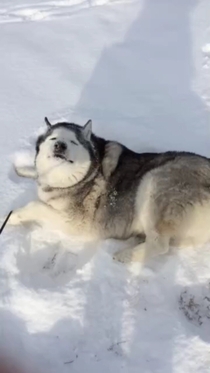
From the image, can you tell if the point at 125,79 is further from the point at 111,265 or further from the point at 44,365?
the point at 44,365

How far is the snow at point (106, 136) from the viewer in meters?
3.84

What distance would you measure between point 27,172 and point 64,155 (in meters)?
0.82

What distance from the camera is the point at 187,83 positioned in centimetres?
675

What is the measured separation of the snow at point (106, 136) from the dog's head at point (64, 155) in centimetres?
47

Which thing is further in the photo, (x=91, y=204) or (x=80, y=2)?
(x=80, y=2)

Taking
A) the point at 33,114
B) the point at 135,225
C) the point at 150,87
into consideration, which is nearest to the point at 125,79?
Result: the point at 150,87

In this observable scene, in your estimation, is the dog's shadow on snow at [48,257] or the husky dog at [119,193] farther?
the husky dog at [119,193]

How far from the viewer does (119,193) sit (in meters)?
4.74

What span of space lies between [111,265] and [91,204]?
0.62 meters

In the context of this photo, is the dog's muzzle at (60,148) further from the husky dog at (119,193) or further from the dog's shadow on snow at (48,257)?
the dog's shadow on snow at (48,257)

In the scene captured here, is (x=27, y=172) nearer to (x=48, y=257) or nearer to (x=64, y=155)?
(x=64, y=155)

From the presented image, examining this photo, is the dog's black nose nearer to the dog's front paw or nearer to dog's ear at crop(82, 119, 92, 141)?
dog's ear at crop(82, 119, 92, 141)

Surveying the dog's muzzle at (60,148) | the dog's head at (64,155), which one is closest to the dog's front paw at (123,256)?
the dog's head at (64,155)

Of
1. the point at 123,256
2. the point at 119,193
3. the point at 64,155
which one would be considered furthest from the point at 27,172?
the point at 123,256
